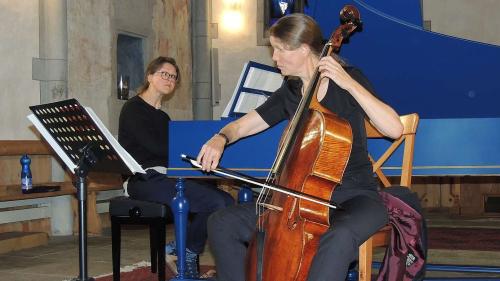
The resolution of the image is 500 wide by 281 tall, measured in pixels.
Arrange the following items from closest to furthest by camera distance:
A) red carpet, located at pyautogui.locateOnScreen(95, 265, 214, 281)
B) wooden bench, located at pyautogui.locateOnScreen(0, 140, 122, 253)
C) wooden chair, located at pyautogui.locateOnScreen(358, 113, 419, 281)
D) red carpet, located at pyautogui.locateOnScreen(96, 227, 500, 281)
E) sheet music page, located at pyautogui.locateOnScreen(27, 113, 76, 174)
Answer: wooden chair, located at pyautogui.locateOnScreen(358, 113, 419, 281), sheet music page, located at pyautogui.locateOnScreen(27, 113, 76, 174), red carpet, located at pyautogui.locateOnScreen(95, 265, 214, 281), red carpet, located at pyautogui.locateOnScreen(96, 227, 500, 281), wooden bench, located at pyautogui.locateOnScreen(0, 140, 122, 253)

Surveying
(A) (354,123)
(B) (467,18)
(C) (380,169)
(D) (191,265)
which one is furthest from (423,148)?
(B) (467,18)

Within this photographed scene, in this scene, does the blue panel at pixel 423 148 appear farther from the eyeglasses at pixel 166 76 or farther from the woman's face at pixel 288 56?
the eyeglasses at pixel 166 76

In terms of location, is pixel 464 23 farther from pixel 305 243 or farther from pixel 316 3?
pixel 305 243

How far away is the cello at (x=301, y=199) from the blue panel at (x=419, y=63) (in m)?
1.42

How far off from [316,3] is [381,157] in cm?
92

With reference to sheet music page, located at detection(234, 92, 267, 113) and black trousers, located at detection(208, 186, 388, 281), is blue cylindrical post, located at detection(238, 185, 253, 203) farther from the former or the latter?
black trousers, located at detection(208, 186, 388, 281)

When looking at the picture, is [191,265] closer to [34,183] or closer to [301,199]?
[301,199]

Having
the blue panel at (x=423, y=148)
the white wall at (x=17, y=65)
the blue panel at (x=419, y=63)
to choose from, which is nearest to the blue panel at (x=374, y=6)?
the blue panel at (x=419, y=63)

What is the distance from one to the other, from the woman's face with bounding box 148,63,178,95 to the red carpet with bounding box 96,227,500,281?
43.7 inches

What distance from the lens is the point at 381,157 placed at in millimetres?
3541

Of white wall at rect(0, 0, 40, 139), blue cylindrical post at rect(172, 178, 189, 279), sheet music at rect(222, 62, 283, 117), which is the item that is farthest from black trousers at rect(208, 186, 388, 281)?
white wall at rect(0, 0, 40, 139)

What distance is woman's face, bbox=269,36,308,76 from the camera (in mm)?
2998

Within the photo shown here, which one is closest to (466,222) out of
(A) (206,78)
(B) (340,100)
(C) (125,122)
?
(A) (206,78)

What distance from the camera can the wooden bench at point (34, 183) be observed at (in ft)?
20.4
